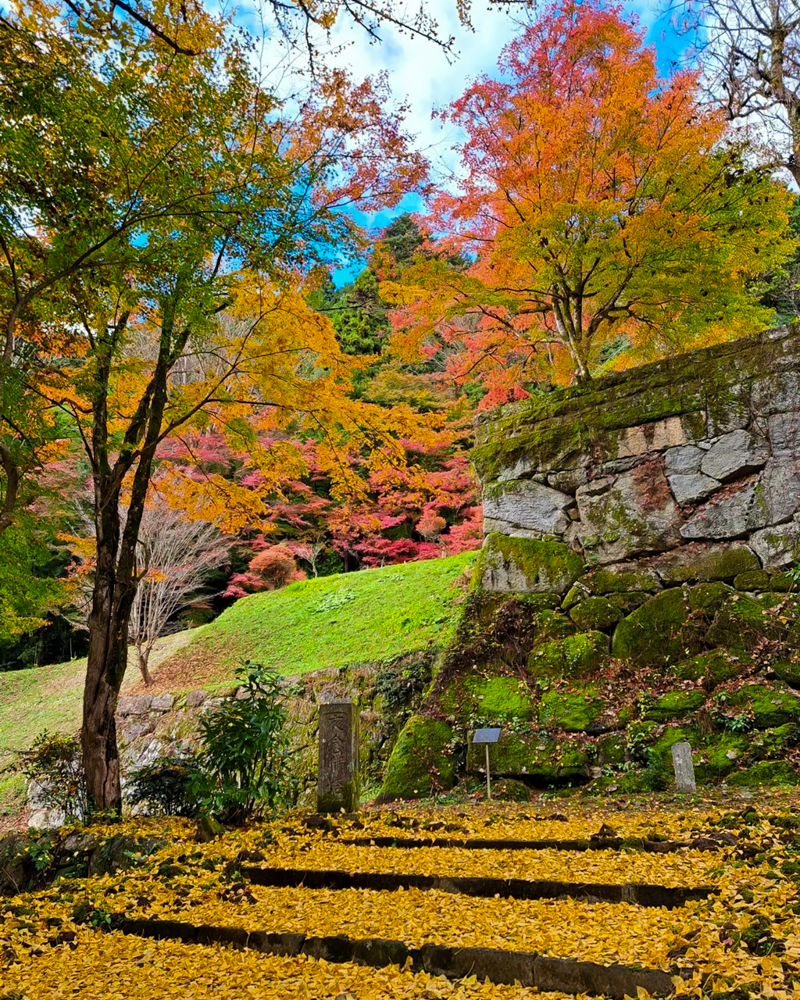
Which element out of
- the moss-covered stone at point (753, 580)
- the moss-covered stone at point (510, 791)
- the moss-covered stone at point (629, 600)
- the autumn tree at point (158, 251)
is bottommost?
the moss-covered stone at point (510, 791)

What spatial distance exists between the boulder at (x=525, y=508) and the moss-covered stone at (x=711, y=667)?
234 cm

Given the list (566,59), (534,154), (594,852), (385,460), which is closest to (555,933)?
(594,852)

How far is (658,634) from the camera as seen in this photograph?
22.7ft

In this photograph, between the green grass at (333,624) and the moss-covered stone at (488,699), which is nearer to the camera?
the moss-covered stone at (488,699)

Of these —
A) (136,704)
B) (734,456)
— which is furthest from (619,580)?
(136,704)

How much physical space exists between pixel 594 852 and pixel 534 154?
8663 millimetres

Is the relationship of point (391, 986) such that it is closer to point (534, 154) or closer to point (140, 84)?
point (140, 84)

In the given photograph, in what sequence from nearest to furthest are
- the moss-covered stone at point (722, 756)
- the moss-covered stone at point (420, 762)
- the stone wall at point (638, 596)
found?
the moss-covered stone at point (722, 756)
the stone wall at point (638, 596)
the moss-covered stone at point (420, 762)

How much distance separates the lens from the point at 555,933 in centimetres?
266

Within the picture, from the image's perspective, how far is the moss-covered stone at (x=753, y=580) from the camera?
6618 mm

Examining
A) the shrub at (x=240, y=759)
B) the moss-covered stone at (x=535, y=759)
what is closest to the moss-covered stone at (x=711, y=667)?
the moss-covered stone at (x=535, y=759)

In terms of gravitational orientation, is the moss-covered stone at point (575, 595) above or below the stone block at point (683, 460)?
below

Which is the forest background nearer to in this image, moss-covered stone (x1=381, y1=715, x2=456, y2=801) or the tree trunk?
the tree trunk

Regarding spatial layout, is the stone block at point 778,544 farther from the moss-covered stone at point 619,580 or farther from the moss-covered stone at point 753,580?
the moss-covered stone at point 619,580
